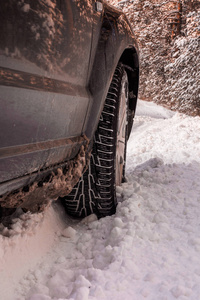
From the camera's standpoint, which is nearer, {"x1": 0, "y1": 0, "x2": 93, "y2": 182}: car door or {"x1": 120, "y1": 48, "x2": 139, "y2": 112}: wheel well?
{"x1": 0, "y1": 0, "x2": 93, "y2": 182}: car door

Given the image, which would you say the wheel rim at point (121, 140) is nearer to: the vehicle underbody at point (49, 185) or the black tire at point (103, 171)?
the black tire at point (103, 171)

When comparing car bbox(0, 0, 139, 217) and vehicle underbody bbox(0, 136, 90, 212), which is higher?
car bbox(0, 0, 139, 217)

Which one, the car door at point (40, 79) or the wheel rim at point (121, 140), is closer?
the car door at point (40, 79)

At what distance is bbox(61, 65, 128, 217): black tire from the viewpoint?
1.83m

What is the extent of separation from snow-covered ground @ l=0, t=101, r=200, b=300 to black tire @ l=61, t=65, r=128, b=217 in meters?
0.08

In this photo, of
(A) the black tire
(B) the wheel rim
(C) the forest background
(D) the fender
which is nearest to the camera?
(D) the fender

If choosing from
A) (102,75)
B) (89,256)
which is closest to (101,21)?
(102,75)

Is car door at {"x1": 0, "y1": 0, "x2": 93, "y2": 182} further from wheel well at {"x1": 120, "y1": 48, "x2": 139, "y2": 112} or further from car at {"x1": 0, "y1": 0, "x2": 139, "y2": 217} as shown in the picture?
wheel well at {"x1": 120, "y1": 48, "x2": 139, "y2": 112}

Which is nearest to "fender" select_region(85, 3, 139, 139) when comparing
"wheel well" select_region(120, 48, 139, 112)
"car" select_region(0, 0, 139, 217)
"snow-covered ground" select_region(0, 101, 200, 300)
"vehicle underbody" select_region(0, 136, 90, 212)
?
"car" select_region(0, 0, 139, 217)

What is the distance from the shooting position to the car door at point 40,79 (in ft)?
2.91

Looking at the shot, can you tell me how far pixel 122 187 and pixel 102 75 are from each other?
108cm

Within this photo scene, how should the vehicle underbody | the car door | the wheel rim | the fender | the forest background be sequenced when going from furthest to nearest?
the forest background
the wheel rim
the fender
the vehicle underbody
the car door

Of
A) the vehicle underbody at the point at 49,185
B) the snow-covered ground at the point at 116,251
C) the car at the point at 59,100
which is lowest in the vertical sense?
the snow-covered ground at the point at 116,251

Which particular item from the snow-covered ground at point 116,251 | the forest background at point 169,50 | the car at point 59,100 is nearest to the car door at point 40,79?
the car at point 59,100
